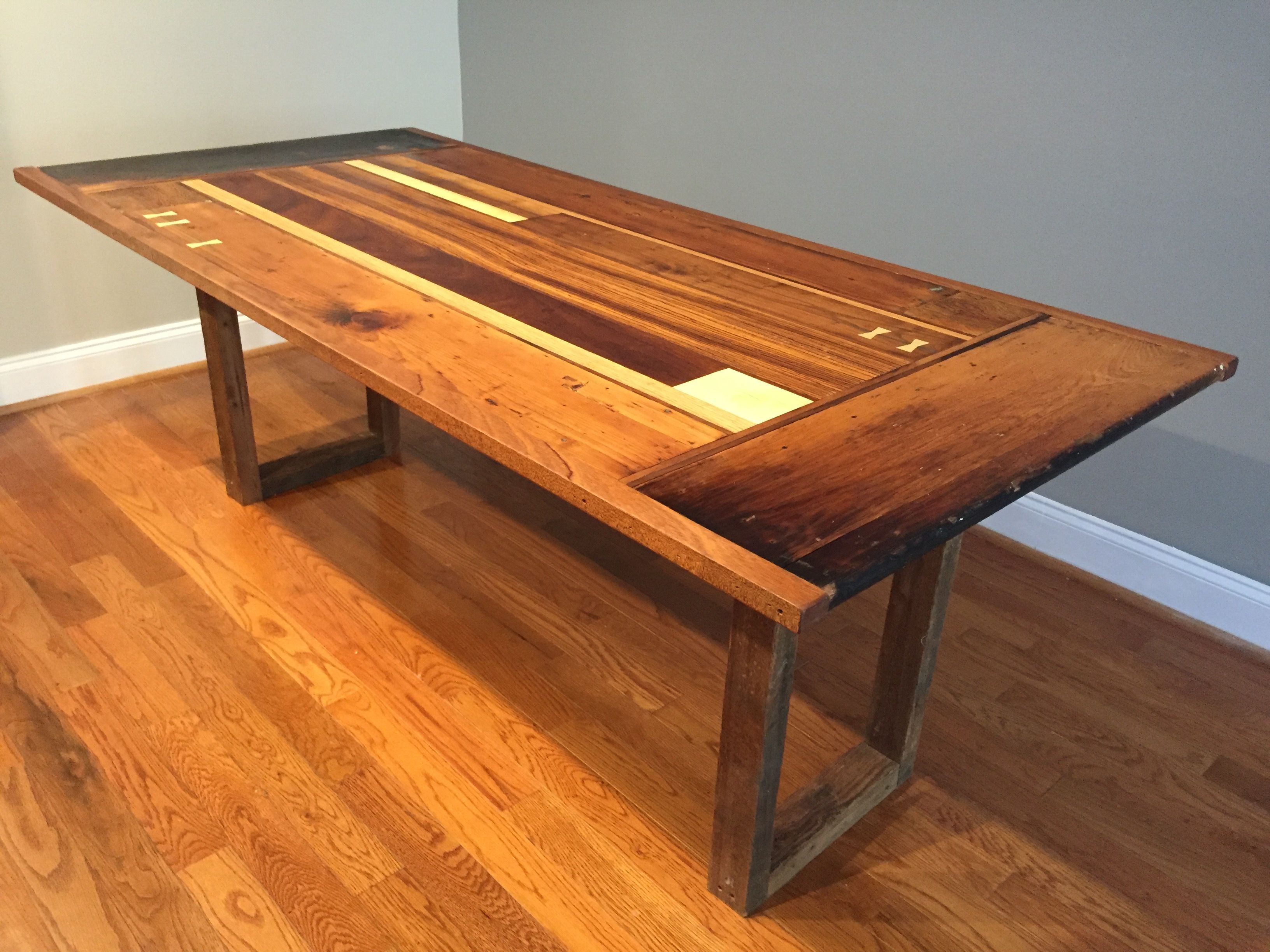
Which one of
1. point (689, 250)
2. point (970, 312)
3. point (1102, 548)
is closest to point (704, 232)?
point (689, 250)

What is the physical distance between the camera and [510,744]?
5.52 ft

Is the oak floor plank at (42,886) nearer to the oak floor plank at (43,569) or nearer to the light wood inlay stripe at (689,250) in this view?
the oak floor plank at (43,569)

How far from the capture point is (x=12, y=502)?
2.31m

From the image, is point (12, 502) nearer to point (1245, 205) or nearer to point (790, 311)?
point (790, 311)

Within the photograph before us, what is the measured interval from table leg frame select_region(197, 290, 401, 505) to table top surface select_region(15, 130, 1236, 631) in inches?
10.9

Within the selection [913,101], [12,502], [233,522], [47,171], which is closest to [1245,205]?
[913,101]

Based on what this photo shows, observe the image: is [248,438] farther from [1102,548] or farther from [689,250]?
[1102,548]

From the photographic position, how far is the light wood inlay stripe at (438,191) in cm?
198

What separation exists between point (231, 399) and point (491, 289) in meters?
0.87

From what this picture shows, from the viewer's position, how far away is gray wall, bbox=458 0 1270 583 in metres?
1.85

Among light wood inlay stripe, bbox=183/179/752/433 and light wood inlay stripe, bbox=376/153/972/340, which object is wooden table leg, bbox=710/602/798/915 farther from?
light wood inlay stripe, bbox=376/153/972/340

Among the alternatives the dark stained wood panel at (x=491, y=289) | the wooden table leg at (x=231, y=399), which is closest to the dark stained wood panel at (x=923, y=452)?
the dark stained wood panel at (x=491, y=289)

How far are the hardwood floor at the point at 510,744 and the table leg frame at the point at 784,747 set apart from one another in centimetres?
5

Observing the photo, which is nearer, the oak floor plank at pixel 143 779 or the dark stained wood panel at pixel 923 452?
the dark stained wood panel at pixel 923 452
